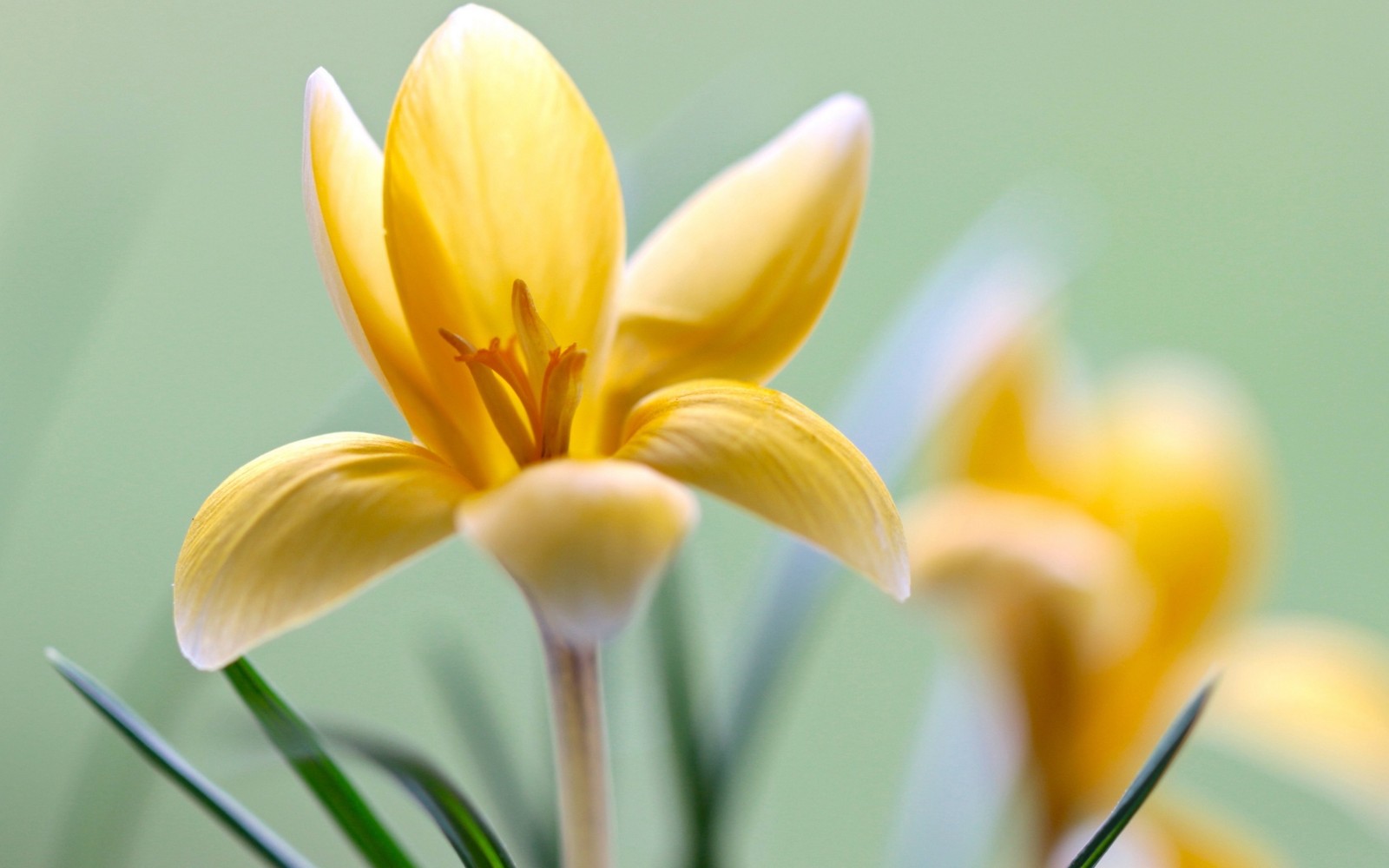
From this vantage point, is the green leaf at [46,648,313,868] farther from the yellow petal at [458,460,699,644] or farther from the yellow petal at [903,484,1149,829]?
the yellow petal at [903,484,1149,829]

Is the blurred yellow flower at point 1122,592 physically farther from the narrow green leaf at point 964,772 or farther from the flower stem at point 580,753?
the flower stem at point 580,753

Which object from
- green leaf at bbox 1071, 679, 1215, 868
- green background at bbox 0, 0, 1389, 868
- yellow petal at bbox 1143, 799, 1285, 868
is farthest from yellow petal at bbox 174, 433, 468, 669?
green background at bbox 0, 0, 1389, 868

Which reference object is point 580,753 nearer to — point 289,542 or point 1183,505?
point 289,542

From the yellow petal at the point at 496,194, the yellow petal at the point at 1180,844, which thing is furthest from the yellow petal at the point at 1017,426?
the yellow petal at the point at 496,194

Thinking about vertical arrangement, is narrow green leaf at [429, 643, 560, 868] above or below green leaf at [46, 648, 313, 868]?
below

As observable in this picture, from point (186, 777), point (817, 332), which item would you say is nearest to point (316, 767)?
point (186, 777)
